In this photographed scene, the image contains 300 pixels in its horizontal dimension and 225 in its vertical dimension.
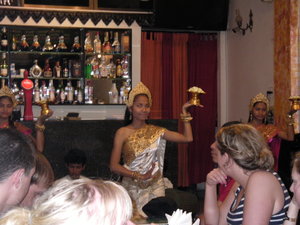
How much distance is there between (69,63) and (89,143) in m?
1.75

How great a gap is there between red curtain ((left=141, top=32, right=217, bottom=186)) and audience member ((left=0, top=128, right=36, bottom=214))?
5491mm

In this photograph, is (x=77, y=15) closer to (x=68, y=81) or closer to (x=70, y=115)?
(x=68, y=81)

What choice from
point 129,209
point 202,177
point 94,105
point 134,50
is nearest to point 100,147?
point 94,105

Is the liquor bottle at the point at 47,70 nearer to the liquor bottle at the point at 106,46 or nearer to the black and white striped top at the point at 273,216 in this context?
the liquor bottle at the point at 106,46

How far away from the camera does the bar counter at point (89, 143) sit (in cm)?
499

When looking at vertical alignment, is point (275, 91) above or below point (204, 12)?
below

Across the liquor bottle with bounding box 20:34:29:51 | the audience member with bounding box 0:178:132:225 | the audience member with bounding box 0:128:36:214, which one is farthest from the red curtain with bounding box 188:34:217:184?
the audience member with bounding box 0:178:132:225

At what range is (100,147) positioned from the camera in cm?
515

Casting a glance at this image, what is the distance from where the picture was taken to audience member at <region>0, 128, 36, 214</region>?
1.44m

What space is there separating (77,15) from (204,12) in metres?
1.74

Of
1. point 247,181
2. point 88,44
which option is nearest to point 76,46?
point 88,44

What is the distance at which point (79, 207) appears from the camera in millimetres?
1104

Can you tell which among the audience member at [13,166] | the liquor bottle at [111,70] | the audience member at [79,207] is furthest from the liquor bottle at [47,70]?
the audience member at [79,207]

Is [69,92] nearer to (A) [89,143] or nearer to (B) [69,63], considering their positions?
(B) [69,63]
